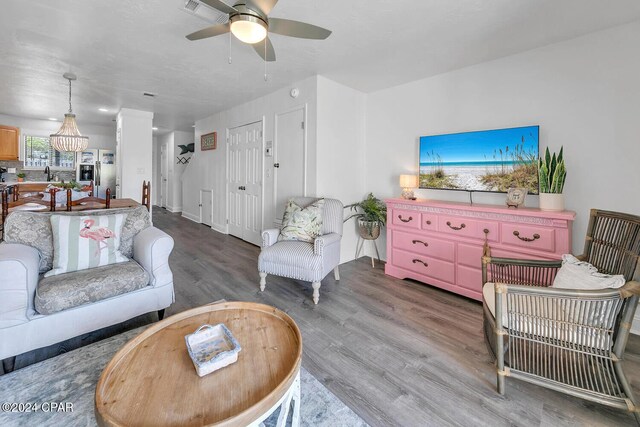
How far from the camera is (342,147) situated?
3773 millimetres

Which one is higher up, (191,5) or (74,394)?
(191,5)

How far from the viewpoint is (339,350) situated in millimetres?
1923

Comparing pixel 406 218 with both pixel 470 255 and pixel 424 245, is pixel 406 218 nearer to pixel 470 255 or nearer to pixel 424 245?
pixel 424 245

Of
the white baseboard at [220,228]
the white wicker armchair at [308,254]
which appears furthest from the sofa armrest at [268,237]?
the white baseboard at [220,228]

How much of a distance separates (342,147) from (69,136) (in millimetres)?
3855

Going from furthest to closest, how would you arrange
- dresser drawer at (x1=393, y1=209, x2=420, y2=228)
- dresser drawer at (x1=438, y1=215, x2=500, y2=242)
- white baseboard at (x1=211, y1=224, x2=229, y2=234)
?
1. white baseboard at (x1=211, y1=224, x2=229, y2=234)
2. dresser drawer at (x1=393, y1=209, x2=420, y2=228)
3. dresser drawer at (x1=438, y1=215, x2=500, y2=242)

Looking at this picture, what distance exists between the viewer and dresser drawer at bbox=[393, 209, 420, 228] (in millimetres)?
3080

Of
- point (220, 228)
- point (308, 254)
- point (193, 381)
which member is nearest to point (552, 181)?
point (308, 254)

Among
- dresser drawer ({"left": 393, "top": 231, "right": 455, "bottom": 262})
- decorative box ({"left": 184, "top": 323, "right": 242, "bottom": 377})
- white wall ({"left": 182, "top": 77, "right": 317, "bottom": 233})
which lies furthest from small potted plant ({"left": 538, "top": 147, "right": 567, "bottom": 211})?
decorative box ({"left": 184, "top": 323, "right": 242, "bottom": 377})

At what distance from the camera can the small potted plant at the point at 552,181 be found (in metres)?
2.35

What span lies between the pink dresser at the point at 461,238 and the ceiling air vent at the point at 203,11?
2.37 meters

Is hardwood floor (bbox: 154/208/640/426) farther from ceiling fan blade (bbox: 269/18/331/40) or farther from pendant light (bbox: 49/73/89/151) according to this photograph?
pendant light (bbox: 49/73/89/151)

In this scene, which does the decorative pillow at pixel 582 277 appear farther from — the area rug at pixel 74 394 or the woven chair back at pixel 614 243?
the area rug at pixel 74 394

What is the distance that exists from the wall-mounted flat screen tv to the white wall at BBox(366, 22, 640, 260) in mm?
109
